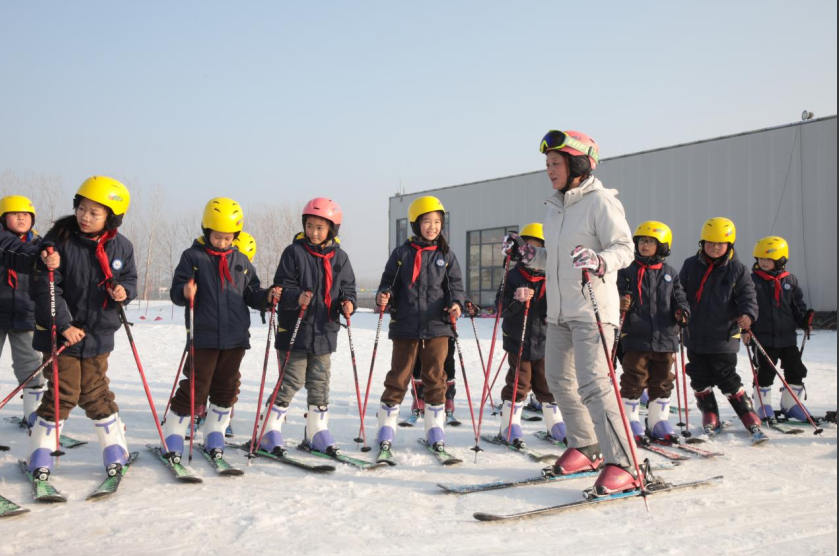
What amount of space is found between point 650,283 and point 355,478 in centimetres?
336

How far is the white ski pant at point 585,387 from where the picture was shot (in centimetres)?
401

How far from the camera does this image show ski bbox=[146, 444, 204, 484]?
4.28 metres

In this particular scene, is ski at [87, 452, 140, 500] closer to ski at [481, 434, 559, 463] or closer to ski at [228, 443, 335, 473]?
ski at [228, 443, 335, 473]

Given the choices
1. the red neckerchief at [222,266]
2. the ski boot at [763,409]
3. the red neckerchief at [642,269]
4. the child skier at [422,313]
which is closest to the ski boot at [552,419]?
the child skier at [422,313]

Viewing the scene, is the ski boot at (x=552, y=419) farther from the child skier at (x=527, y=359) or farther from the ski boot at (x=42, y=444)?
the ski boot at (x=42, y=444)

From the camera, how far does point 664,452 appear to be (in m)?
5.20

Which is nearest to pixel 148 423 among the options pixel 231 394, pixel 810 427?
pixel 231 394

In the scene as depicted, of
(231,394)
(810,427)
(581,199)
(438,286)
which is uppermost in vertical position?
(581,199)

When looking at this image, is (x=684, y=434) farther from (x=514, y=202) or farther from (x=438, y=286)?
(x=514, y=202)

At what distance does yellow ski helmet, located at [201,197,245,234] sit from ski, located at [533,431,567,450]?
3335 mm

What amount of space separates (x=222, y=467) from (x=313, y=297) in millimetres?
1494

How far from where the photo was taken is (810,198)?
18922mm

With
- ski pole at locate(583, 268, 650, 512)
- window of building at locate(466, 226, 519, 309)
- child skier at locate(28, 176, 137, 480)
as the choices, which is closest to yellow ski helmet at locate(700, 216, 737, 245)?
ski pole at locate(583, 268, 650, 512)

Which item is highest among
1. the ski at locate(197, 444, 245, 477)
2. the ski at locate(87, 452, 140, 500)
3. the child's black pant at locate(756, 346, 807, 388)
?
the child's black pant at locate(756, 346, 807, 388)
